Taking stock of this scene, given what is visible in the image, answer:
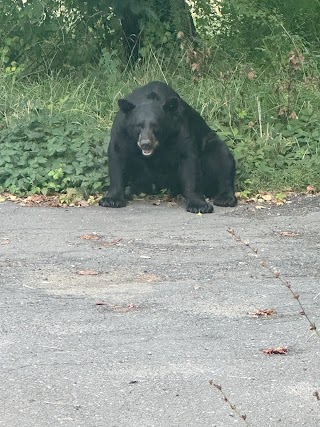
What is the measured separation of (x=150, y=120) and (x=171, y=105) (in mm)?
311

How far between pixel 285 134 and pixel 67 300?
5675mm

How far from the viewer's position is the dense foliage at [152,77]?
443 inches

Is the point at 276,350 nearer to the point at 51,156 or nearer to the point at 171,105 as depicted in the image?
the point at 171,105

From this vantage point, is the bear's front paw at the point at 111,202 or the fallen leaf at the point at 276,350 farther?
the bear's front paw at the point at 111,202

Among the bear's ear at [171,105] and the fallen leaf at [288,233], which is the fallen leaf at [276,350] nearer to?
the fallen leaf at [288,233]

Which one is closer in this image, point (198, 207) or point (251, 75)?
point (198, 207)

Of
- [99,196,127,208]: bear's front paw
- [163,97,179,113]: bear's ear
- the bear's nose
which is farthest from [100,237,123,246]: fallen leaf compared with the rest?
[163,97,179,113]: bear's ear

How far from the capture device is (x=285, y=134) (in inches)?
478

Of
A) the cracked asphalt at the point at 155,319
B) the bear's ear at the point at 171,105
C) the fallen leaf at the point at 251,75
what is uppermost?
the fallen leaf at the point at 251,75

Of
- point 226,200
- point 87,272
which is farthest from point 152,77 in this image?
point 87,272

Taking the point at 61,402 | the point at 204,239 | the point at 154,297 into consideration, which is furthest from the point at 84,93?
the point at 61,402

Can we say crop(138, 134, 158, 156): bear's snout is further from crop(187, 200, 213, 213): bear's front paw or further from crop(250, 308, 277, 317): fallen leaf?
crop(250, 308, 277, 317): fallen leaf

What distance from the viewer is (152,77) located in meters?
13.8

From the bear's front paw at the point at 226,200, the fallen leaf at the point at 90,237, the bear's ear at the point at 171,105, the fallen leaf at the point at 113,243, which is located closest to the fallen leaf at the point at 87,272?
the fallen leaf at the point at 113,243
